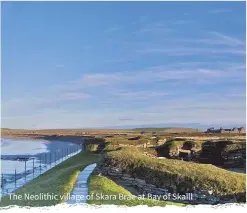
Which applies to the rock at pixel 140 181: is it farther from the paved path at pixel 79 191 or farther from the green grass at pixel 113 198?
the paved path at pixel 79 191

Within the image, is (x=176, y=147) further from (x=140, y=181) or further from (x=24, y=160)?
(x=140, y=181)

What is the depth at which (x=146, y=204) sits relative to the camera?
1509cm

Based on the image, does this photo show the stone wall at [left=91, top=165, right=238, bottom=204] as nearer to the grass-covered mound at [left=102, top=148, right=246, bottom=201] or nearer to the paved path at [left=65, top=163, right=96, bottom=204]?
the grass-covered mound at [left=102, top=148, right=246, bottom=201]

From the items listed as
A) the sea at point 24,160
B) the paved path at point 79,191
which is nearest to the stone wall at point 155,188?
the paved path at point 79,191

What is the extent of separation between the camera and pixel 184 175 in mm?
18250

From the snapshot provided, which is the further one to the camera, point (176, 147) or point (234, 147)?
point (176, 147)

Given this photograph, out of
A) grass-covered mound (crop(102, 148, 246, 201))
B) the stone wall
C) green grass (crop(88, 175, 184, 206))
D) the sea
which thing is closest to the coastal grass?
grass-covered mound (crop(102, 148, 246, 201))

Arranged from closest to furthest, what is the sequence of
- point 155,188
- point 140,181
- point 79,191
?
point 79,191, point 155,188, point 140,181

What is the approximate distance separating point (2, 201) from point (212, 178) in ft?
26.9

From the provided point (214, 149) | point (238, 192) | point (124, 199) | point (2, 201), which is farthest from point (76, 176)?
point (214, 149)

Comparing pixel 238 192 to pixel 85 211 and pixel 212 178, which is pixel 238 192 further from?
pixel 85 211

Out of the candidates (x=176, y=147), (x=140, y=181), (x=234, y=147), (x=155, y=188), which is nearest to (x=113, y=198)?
(x=155, y=188)

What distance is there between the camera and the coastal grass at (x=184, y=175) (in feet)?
55.9

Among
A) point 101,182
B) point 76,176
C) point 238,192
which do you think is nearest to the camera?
point 238,192
